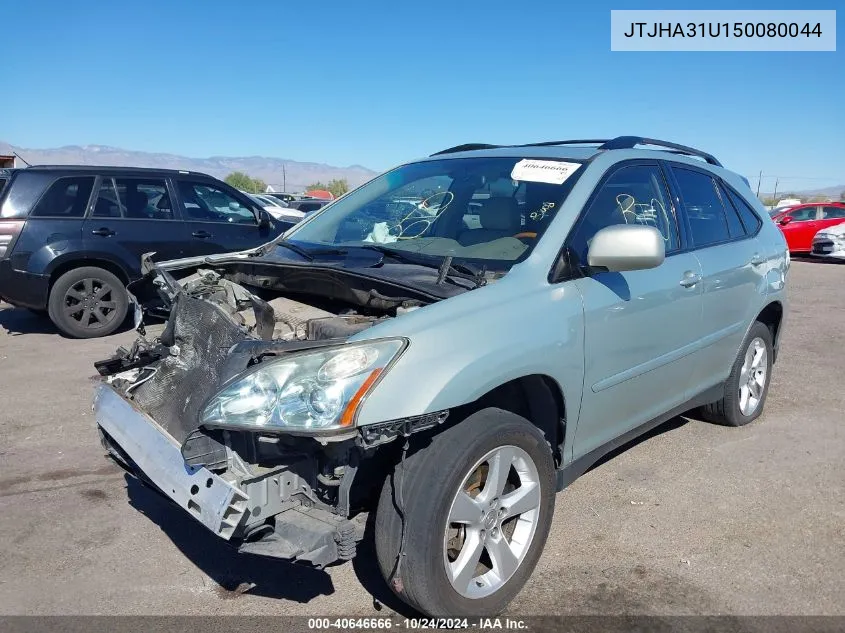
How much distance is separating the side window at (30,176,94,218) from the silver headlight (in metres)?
6.21

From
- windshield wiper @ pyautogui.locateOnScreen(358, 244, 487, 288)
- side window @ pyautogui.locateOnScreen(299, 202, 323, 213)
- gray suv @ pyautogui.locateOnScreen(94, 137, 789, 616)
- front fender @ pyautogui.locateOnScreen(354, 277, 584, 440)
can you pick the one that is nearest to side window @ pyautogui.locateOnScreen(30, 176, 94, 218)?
gray suv @ pyautogui.locateOnScreen(94, 137, 789, 616)

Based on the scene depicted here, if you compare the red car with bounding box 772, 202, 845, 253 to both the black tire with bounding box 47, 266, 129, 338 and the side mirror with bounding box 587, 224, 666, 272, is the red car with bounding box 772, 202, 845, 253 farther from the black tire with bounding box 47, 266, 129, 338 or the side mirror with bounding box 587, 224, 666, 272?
the side mirror with bounding box 587, 224, 666, 272

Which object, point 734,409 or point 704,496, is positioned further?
point 734,409

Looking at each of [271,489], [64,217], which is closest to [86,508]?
[271,489]

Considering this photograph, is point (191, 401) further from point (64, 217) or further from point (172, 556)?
point (64, 217)

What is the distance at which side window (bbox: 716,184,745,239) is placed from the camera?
4500 mm

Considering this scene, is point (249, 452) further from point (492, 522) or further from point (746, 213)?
point (746, 213)

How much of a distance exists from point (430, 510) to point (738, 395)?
3.15 m

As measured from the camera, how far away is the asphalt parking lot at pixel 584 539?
115 inches

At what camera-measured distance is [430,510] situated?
7.92ft

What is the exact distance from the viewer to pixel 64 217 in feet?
25.1

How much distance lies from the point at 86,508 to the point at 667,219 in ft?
11.5

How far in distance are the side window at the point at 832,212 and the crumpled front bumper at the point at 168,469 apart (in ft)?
69.8

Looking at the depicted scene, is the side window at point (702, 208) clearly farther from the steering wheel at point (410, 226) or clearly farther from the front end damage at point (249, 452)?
the front end damage at point (249, 452)
